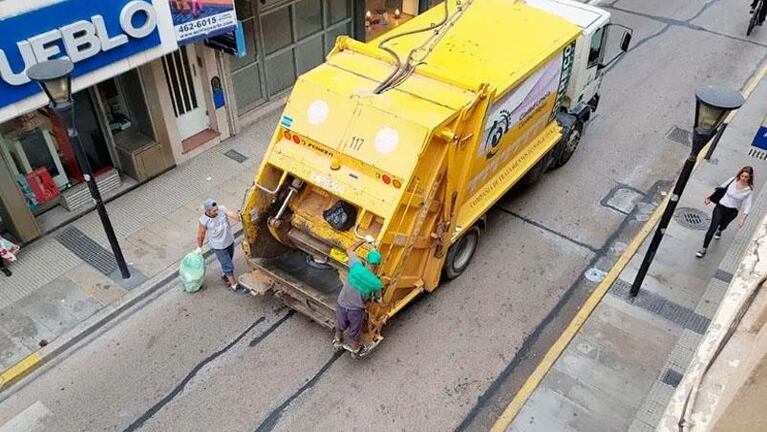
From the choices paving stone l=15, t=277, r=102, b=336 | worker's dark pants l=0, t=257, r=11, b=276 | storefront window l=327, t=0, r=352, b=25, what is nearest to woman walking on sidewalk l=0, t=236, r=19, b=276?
worker's dark pants l=0, t=257, r=11, b=276

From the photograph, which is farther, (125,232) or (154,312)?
(125,232)

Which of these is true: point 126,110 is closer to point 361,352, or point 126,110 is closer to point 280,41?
point 280,41

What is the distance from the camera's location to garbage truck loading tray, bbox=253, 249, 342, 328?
8180mm

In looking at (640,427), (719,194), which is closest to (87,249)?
(640,427)

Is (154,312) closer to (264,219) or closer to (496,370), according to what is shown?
(264,219)

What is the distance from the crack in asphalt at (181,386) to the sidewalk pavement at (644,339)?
373 cm

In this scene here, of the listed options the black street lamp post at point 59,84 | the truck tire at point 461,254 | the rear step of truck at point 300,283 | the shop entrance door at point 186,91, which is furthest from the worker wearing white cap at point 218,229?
the shop entrance door at point 186,91

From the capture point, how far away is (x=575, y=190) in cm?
1135

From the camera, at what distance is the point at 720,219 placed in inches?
368

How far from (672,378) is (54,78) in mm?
8177

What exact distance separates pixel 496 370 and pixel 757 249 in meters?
4.29

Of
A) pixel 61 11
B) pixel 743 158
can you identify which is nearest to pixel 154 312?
pixel 61 11

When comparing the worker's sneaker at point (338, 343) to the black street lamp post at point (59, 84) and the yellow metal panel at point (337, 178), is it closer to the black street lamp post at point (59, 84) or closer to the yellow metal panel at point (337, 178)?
the yellow metal panel at point (337, 178)

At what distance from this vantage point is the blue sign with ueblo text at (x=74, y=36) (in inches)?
301
